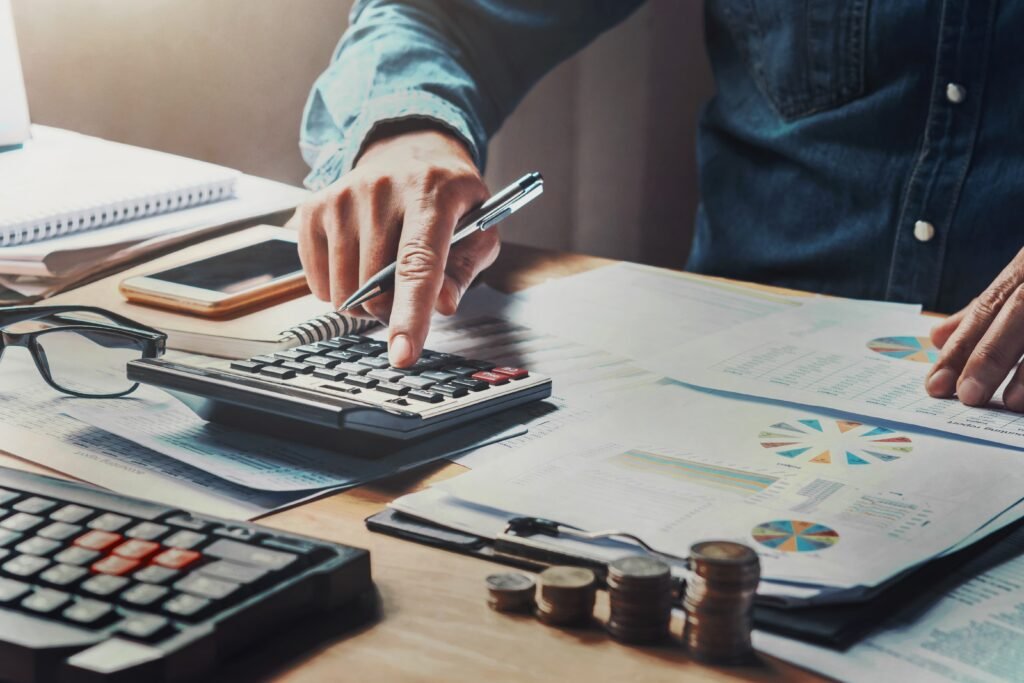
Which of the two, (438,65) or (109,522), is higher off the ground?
(438,65)

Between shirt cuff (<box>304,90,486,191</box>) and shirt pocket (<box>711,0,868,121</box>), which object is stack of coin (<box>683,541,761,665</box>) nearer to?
shirt cuff (<box>304,90,486,191</box>)

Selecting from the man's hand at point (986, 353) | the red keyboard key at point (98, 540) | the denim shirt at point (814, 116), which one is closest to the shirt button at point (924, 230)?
the denim shirt at point (814, 116)

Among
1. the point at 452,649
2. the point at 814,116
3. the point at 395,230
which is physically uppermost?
the point at 814,116

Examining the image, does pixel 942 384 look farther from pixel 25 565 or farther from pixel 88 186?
pixel 88 186

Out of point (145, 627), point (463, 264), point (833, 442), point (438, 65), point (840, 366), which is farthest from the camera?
point (438, 65)

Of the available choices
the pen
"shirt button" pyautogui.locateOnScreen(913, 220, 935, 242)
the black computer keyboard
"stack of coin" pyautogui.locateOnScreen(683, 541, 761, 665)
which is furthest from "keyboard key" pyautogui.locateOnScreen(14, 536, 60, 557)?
"shirt button" pyautogui.locateOnScreen(913, 220, 935, 242)

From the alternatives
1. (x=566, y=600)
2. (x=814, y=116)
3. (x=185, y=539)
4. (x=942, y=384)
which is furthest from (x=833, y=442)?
(x=814, y=116)

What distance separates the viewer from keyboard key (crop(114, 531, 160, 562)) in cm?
44

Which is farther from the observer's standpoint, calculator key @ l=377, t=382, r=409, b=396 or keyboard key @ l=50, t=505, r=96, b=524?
calculator key @ l=377, t=382, r=409, b=396

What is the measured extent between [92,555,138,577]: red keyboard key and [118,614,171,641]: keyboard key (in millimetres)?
34

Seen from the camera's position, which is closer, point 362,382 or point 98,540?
point 98,540

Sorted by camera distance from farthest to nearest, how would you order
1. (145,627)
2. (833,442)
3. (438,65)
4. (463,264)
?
(438,65)
(463,264)
(833,442)
(145,627)

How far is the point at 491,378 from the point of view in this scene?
2.18 ft

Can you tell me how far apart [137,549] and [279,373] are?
206mm
